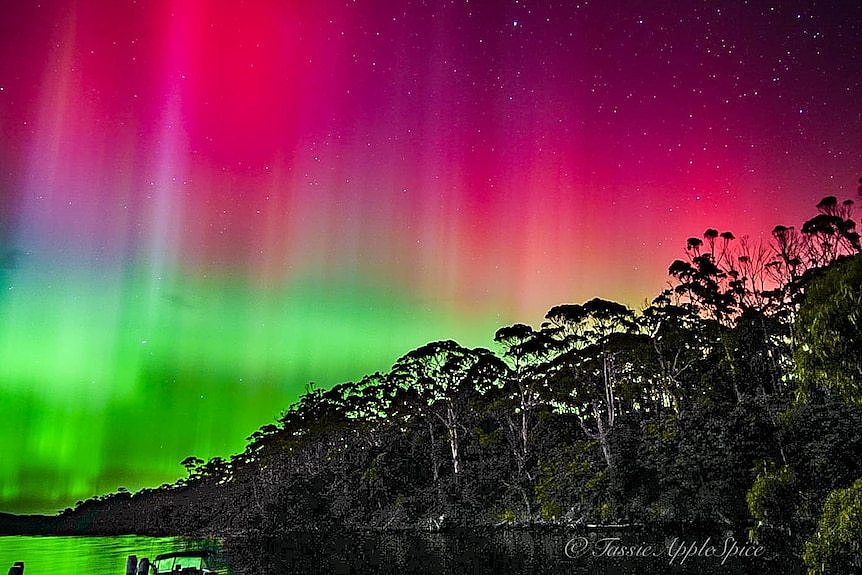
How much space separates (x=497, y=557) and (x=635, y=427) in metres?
25.8

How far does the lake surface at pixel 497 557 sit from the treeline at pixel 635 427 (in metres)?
3.03

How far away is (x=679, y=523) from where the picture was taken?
40.3 m

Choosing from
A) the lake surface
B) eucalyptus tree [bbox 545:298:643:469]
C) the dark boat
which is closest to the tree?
the lake surface

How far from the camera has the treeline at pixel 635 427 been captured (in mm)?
17453

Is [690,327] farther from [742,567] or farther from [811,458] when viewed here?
[742,567]

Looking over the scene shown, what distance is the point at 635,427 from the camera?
181ft

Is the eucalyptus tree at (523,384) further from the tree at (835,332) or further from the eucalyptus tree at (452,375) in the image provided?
the tree at (835,332)

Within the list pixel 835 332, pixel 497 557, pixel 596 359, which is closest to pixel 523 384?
pixel 596 359

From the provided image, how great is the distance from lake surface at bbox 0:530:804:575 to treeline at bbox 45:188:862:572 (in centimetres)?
303

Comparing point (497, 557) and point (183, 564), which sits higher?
point (183, 564)

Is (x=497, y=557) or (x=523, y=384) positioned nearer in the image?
(x=497, y=557)

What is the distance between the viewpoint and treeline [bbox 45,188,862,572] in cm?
1745

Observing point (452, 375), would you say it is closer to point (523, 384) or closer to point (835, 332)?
point (523, 384)

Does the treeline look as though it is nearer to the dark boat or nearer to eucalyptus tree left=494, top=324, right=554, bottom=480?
eucalyptus tree left=494, top=324, right=554, bottom=480
